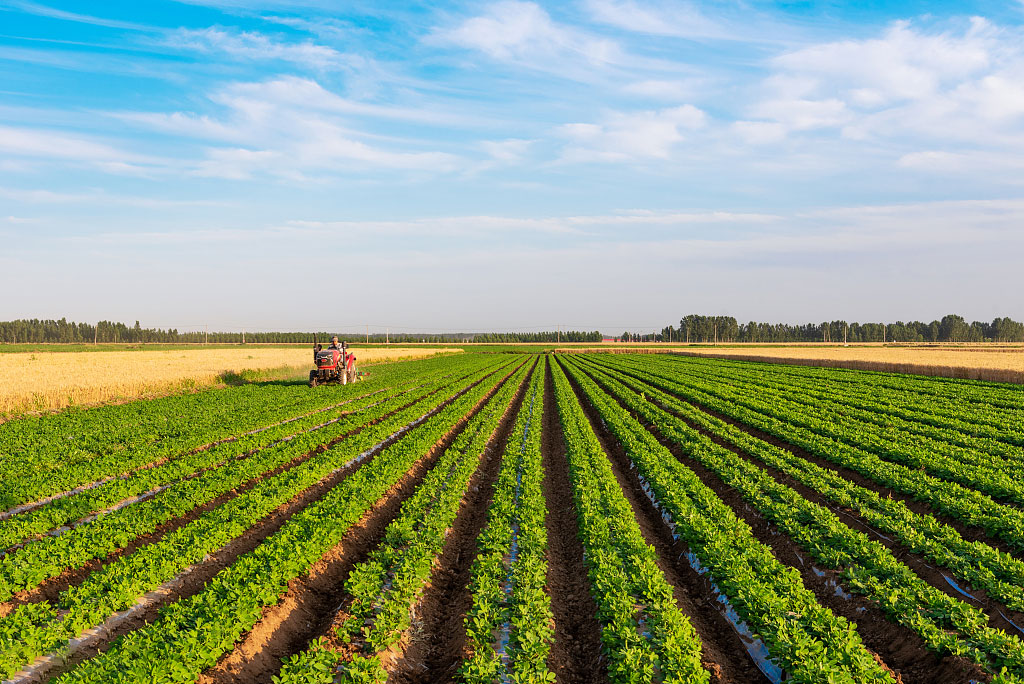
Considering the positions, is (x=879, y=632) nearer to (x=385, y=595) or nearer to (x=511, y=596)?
(x=511, y=596)

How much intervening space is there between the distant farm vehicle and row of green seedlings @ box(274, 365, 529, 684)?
21980 millimetres

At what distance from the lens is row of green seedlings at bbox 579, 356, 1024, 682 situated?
621cm

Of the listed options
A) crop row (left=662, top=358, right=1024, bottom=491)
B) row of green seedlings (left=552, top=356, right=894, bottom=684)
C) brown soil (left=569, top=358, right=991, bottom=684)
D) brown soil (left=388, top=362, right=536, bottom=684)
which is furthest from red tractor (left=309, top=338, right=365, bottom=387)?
brown soil (left=569, top=358, right=991, bottom=684)

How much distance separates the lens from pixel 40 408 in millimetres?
25062

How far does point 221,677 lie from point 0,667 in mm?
2121

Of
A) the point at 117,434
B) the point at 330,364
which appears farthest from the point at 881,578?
the point at 330,364

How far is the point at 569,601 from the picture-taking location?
25.2ft

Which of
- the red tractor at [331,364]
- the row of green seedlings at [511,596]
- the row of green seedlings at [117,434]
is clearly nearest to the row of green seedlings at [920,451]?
the row of green seedlings at [511,596]

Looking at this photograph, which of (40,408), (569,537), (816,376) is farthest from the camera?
(816,376)

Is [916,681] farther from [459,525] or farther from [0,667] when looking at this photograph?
[0,667]

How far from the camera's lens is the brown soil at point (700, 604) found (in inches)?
243

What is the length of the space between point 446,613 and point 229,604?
266cm

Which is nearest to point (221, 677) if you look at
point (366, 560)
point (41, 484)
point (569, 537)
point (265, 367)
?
point (366, 560)

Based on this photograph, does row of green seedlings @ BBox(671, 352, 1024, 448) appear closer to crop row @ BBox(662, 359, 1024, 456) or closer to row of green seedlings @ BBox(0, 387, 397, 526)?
crop row @ BBox(662, 359, 1024, 456)
